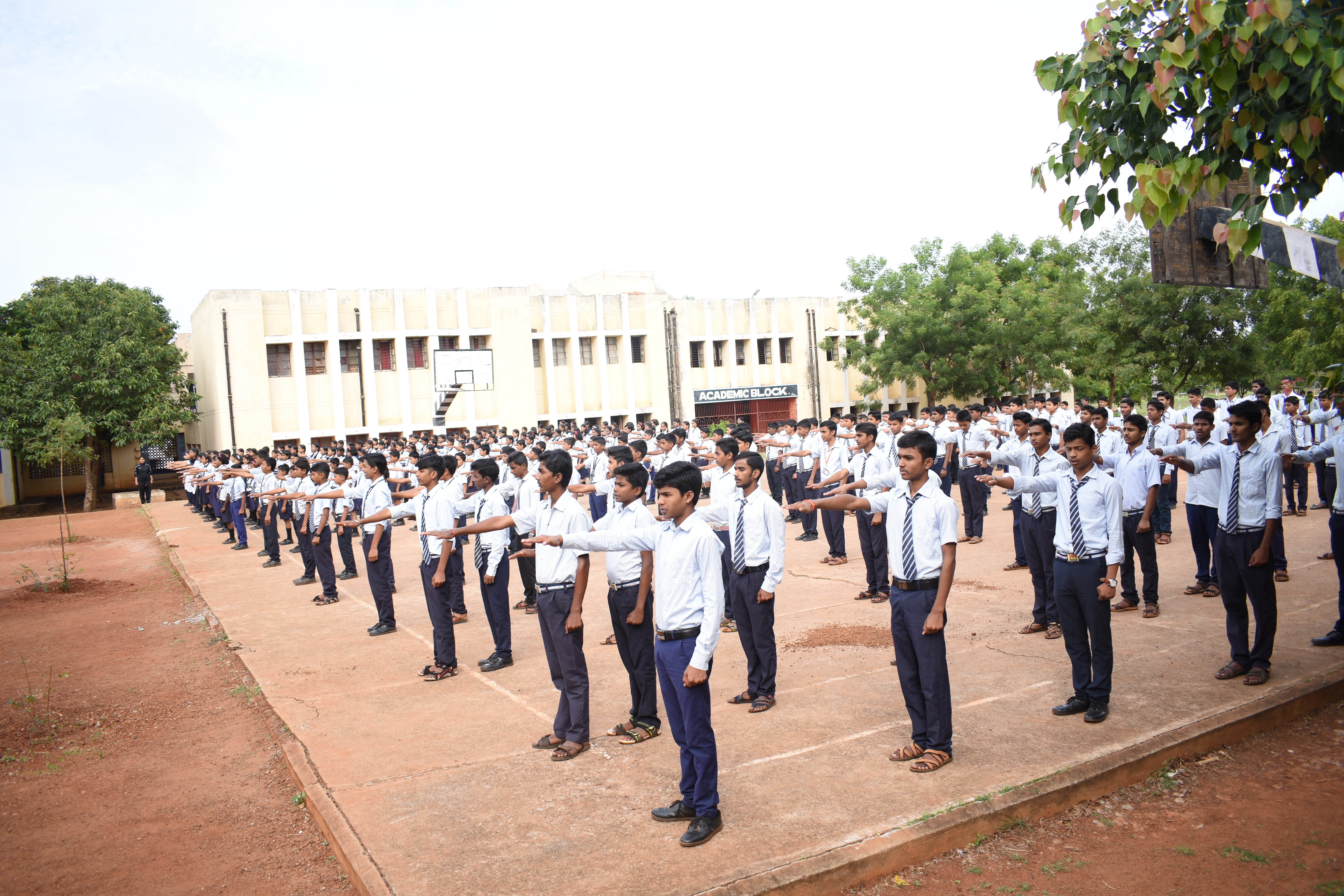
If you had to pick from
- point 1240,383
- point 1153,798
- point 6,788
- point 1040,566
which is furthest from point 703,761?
point 1240,383

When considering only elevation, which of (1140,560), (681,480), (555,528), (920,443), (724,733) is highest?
(920,443)

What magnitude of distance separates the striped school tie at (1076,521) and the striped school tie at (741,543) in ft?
7.29

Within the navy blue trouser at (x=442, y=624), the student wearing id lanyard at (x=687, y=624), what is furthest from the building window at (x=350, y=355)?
the student wearing id lanyard at (x=687, y=624)

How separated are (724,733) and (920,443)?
7.78 ft

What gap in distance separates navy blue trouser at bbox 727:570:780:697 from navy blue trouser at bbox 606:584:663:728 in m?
0.79

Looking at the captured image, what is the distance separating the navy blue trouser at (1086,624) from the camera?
5.48 metres

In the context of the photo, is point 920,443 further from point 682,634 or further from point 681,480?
point 682,634

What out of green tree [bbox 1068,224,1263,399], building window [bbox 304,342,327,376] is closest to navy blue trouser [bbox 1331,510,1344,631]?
green tree [bbox 1068,224,1263,399]

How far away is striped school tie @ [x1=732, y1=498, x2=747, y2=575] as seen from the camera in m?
6.35

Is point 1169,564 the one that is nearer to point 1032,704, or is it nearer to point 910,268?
point 1032,704

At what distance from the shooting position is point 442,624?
778 centimetres

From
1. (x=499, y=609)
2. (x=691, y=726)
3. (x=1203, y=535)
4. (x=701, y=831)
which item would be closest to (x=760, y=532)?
(x=691, y=726)

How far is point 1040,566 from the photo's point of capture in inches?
302

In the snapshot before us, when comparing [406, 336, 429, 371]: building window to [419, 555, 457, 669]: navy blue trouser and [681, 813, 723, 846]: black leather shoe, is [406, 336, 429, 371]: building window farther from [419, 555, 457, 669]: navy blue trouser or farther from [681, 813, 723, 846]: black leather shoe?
[681, 813, 723, 846]: black leather shoe
